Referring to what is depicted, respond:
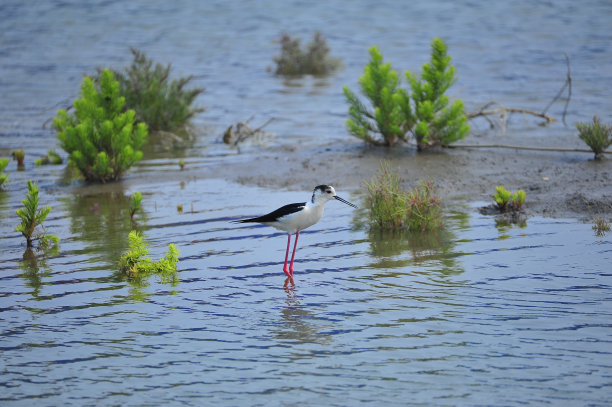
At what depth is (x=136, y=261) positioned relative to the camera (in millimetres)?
7789

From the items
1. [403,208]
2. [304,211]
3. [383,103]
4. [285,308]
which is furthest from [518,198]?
[285,308]

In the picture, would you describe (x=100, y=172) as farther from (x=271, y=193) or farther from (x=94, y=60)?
(x=94, y=60)

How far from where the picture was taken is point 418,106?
12.5 meters

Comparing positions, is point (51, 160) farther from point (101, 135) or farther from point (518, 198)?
point (518, 198)

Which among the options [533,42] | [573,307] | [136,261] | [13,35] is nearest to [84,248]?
[136,261]

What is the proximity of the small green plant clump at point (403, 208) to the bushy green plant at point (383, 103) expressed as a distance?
350 centimetres

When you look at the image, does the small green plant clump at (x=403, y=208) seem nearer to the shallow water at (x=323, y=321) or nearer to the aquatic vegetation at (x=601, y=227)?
the shallow water at (x=323, y=321)

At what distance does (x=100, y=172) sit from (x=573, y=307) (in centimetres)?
783

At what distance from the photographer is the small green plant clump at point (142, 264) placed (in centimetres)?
776

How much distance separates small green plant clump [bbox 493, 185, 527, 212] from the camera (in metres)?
9.57

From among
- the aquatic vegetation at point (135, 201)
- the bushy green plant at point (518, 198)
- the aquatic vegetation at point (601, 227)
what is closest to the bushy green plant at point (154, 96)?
the aquatic vegetation at point (135, 201)

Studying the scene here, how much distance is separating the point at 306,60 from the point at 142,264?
17.0m

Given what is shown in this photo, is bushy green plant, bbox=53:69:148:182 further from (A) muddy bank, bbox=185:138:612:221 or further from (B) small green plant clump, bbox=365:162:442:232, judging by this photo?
(B) small green plant clump, bbox=365:162:442:232

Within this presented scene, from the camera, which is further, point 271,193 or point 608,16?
point 608,16
